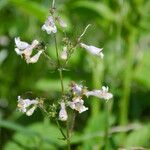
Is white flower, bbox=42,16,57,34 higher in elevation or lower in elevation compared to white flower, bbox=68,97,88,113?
higher

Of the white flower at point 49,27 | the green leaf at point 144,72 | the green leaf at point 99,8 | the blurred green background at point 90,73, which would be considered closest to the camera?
the white flower at point 49,27

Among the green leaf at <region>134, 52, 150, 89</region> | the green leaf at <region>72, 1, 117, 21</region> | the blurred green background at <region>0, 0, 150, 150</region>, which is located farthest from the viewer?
the green leaf at <region>134, 52, 150, 89</region>

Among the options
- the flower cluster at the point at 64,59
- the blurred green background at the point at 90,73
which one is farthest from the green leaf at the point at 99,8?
the flower cluster at the point at 64,59

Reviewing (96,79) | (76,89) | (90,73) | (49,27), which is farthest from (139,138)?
(49,27)

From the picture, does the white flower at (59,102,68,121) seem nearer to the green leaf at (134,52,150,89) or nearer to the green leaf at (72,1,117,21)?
the green leaf at (72,1,117,21)

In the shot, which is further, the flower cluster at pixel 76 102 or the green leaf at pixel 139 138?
the green leaf at pixel 139 138

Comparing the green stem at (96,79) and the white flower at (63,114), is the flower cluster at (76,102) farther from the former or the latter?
the green stem at (96,79)

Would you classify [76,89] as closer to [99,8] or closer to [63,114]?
[63,114]

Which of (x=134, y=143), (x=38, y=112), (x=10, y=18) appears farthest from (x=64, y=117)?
(x=10, y=18)

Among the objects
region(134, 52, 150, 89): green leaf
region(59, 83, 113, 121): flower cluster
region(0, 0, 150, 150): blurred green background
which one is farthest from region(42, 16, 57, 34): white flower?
region(134, 52, 150, 89): green leaf

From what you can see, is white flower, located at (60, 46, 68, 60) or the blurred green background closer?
white flower, located at (60, 46, 68, 60)
